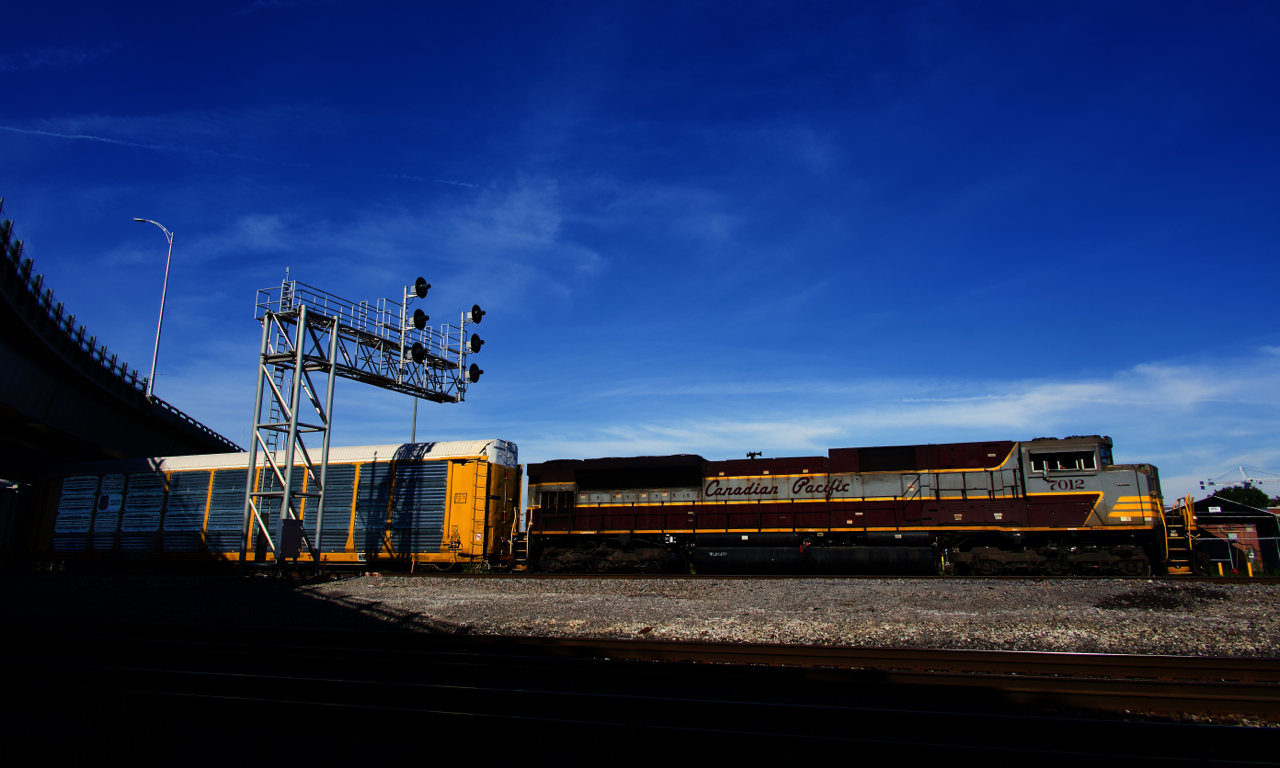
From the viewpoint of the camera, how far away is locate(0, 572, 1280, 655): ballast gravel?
9.59 meters

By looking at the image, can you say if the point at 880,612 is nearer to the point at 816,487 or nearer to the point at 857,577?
the point at 857,577

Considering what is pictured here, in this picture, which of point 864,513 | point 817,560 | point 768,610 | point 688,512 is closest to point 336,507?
point 688,512

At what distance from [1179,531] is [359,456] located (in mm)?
22893

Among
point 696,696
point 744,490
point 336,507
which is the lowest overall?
point 696,696

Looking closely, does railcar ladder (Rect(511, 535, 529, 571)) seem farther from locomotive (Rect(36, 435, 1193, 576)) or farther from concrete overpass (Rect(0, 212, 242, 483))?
concrete overpass (Rect(0, 212, 242, 483))

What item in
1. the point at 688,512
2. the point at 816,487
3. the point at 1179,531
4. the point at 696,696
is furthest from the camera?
the point at 688,512

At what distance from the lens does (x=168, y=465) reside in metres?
24.3

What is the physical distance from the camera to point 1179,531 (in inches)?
642

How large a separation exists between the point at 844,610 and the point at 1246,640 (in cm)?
538

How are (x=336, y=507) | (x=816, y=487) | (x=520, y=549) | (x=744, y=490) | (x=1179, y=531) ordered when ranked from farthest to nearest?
(x=336, y=507) → (x=520, y=549) → (x=744, y=490) → (x=816, y=487) → (x=1179, y=531)

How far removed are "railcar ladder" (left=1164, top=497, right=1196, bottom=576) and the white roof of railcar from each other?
17.9m

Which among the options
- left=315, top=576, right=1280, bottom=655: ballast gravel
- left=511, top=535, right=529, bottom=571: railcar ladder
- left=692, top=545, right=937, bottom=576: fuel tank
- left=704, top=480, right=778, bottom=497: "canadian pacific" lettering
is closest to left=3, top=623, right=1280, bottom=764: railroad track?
left=315, top=576, right=1280, bottom=655: ballast gravel

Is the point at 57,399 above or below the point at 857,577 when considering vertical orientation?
above

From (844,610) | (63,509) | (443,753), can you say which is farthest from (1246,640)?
(63,509)
